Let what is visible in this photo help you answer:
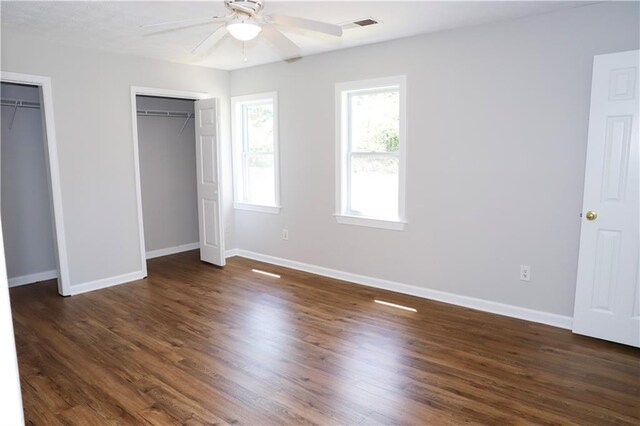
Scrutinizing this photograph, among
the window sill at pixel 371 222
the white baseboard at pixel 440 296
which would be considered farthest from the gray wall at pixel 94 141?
the window sill at pixel 371 222

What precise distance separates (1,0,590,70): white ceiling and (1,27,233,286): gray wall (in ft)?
0.73

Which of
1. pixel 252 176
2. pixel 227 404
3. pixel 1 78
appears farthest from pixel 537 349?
pixel 1 78

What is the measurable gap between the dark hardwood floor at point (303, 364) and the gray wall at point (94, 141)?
0.60 m

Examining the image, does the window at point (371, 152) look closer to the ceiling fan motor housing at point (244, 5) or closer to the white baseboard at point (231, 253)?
the white baseboard at point (231, 253)

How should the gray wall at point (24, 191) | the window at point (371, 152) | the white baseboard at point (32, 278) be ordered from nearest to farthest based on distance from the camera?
the window at point (371, 152) → the gray wall at point (24, 191) → the white baseboard at point (32, 278)

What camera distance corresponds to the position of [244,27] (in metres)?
2.42

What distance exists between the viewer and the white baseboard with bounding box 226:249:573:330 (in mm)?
3540

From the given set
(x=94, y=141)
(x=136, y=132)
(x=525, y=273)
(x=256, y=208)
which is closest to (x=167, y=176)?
(x=136, y=132)

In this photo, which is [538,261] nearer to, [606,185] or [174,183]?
[606,185]

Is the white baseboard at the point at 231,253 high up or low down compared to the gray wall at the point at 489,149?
down

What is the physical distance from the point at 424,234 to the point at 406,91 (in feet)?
4.66

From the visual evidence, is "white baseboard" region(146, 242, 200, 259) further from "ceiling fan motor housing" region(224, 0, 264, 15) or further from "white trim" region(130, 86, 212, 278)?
"ceiling fan motor housing" region(224, 0, 264, 15)

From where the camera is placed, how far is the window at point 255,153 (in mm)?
5434

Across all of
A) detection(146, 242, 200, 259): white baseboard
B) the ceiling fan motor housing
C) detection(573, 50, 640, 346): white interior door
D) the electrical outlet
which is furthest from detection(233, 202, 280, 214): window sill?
detection(573, 50, 640, 346): white interior door
